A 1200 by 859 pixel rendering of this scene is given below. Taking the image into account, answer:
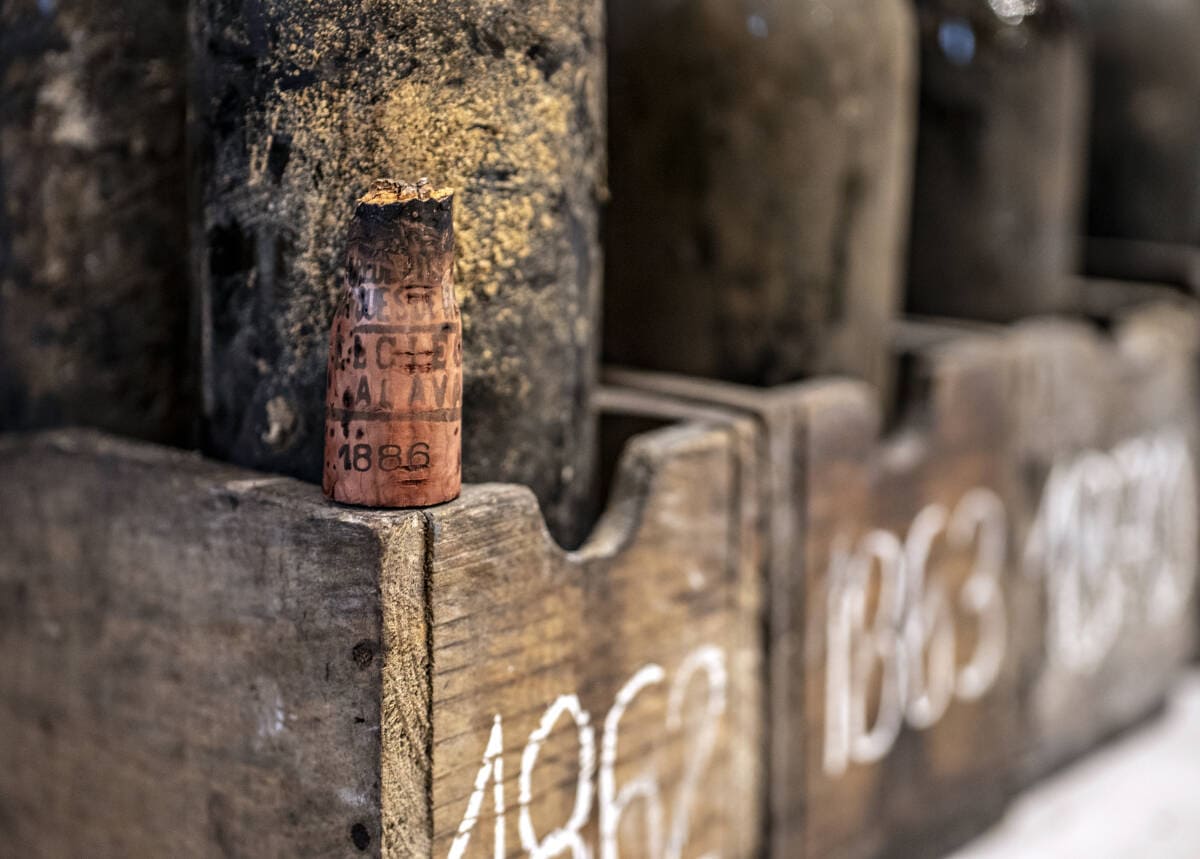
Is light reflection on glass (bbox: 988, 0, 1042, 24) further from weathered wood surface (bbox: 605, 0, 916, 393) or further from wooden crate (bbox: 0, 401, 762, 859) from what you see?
wooden crate (bbox: 0, 401, 762, 859)

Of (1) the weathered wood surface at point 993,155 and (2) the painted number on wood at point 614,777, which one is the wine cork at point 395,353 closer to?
(2) the painted number on wood at point 614,777

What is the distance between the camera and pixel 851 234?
6.30ft

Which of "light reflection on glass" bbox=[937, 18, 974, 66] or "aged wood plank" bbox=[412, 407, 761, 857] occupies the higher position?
"light reflection on glass" bbox=[937, 18, 974, 66]

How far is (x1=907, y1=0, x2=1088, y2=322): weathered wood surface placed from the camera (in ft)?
7.77

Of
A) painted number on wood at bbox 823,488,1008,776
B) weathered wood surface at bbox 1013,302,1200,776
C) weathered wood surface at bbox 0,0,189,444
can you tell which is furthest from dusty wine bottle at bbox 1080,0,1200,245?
weathered wood surface at bbox 0,0,189,444

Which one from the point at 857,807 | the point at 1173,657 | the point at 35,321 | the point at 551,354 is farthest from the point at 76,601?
the point at 1173,657

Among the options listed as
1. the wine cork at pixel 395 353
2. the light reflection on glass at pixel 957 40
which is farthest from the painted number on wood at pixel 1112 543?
the wine cork at pixel 395 353

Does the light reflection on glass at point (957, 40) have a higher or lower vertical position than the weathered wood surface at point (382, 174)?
higher

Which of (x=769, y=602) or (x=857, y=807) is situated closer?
(x=769, y=602)

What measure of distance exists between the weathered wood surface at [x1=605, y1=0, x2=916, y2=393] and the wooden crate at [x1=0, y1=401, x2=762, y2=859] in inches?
11.9

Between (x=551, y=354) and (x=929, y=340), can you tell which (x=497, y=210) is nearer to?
(x=551, y=354)

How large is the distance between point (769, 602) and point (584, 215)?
562 millimetres

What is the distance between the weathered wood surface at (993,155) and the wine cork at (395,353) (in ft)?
4.88

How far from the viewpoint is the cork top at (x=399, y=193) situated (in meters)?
1.15
